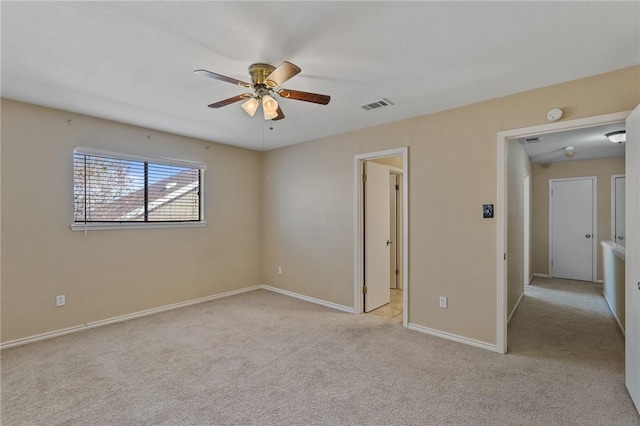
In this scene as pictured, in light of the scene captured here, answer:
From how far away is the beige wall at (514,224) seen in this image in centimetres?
380

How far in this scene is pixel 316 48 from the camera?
2105 mm

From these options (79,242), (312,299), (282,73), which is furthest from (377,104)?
(79,242)

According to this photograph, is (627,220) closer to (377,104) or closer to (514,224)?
(514,224)

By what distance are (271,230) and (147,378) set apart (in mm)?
3114

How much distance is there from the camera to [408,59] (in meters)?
2.27

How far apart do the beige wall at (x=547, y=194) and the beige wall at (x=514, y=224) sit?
7.59 feet

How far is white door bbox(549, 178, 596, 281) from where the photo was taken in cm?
603

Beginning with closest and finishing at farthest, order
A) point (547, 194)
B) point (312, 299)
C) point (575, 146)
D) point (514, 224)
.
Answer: point (514, 224) < point (312, 299) < point (575, 146) < point (547, 194)

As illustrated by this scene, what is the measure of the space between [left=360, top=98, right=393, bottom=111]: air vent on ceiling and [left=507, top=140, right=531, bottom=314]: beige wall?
5.62ft

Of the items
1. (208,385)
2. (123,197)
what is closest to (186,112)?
(123,197)

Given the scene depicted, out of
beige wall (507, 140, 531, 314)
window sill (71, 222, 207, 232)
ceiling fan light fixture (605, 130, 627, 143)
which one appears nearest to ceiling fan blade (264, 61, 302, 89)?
window sill (71, 222, 207, 232)

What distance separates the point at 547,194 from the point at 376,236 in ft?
14.9

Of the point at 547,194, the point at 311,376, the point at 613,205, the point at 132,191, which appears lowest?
the point at 311,376

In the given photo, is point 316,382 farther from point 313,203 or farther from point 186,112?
point 186,112
